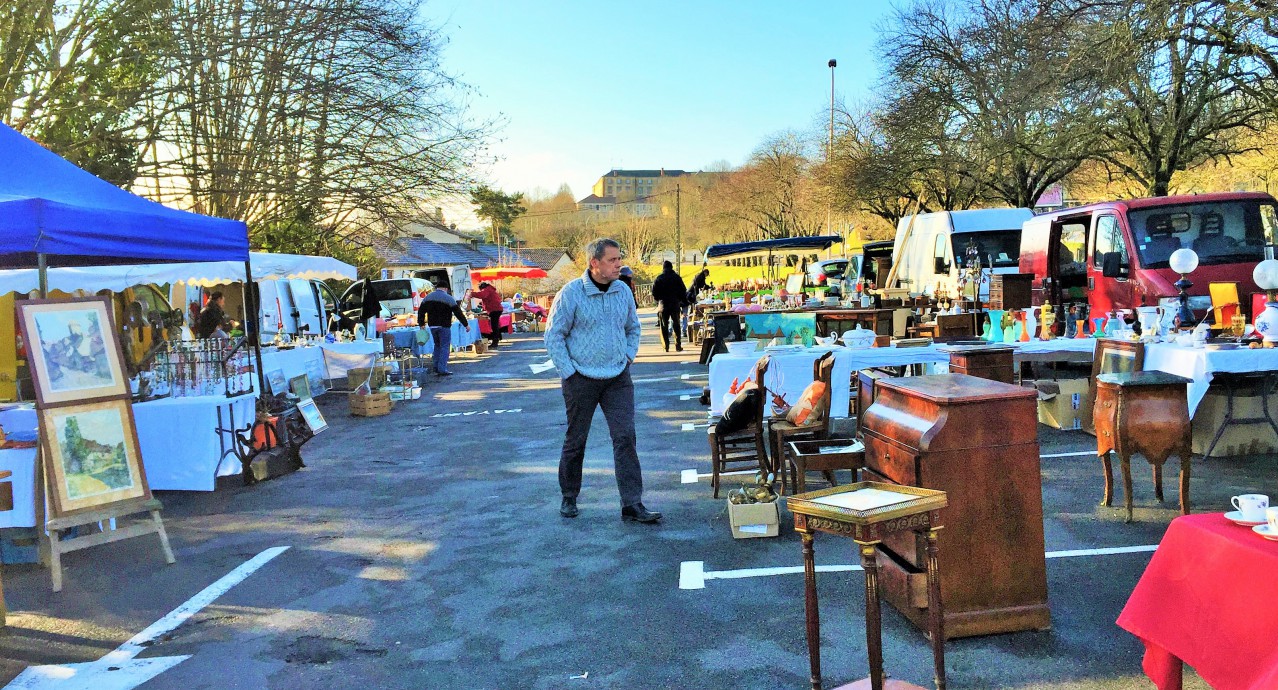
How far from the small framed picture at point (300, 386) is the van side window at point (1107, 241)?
10477 millimetres

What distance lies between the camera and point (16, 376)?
10352 mm

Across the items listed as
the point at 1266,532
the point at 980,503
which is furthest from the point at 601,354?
the point at 1266,532

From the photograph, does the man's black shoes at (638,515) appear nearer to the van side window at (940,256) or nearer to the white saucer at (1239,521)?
the white saucer at (1239,521)

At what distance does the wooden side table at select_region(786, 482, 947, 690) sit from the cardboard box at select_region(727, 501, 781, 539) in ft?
7.52

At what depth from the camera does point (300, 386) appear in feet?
42.5

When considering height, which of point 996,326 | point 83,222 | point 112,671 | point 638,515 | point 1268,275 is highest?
point 83,222

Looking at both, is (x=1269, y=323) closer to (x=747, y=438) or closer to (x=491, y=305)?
(x=747, y=438)

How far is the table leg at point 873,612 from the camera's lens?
9.63 ft

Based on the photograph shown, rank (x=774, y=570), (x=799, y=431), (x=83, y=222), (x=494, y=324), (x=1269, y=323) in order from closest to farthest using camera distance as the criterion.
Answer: (x=774, y=570)
(x=83, y=222)
(x=799, y=431)
(x=1269, y=323)
(x=494, y=324)

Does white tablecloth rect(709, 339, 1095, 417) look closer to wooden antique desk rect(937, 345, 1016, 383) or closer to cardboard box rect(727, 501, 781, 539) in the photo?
wooden antique desk rect(937, 345, 1016, 383)

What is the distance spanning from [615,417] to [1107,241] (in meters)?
6.71

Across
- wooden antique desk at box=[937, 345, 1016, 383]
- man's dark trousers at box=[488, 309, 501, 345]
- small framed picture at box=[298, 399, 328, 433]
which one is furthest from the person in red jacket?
wooden antique desk at box=[937, 345, 1016, 383]

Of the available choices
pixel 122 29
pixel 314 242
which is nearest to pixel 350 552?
pixel 122 29

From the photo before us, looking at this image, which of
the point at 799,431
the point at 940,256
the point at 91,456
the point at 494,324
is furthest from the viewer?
the point at 494,324
